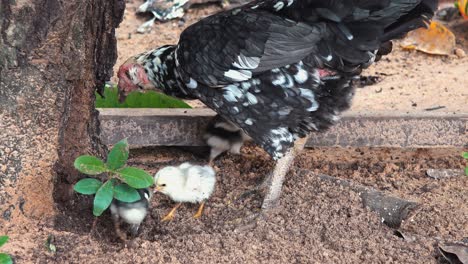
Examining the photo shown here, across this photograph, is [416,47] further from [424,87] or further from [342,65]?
[342,65]

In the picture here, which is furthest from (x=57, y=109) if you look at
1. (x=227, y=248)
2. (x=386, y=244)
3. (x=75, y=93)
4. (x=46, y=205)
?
(x=386, y=244)

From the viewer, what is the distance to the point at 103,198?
2.52m

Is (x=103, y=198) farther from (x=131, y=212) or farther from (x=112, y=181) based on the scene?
(x=131, y=212)

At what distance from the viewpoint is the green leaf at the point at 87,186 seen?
254 cm

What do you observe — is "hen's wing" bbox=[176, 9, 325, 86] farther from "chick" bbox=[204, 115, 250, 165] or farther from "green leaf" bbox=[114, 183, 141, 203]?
"green leaf" bbox=[114, 183, 141, 203]

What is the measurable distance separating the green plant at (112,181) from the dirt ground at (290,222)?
22 cm

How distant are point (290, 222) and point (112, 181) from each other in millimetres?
802


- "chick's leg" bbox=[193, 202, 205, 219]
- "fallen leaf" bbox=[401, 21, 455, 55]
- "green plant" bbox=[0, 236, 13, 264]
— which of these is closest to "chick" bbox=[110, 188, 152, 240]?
"chick's leg" bbox=[193, 202, 205, 219]

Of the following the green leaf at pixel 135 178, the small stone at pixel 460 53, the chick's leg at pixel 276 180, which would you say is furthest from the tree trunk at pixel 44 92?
the small stone at pixel 460 53

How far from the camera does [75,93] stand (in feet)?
9.16

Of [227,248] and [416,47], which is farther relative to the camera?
[416,47]

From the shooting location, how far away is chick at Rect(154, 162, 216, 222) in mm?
3107

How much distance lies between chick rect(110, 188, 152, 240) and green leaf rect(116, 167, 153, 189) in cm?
20

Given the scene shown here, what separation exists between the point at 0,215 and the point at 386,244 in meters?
1.50
